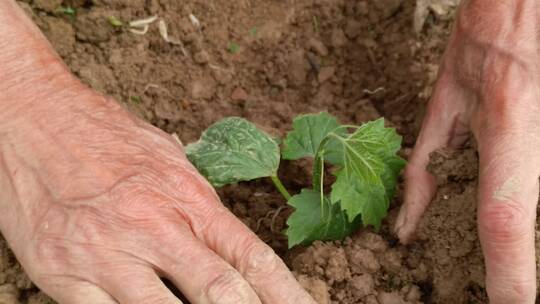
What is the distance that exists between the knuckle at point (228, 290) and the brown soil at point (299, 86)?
353 mm

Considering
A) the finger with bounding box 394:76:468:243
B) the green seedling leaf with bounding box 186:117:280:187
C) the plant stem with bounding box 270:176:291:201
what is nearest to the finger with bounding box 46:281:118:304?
the green seedling leaf with bounding box 186:117:280:187

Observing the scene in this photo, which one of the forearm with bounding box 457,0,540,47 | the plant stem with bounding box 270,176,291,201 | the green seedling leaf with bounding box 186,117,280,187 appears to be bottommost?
the plant stem with bounding box 270,176,291,201

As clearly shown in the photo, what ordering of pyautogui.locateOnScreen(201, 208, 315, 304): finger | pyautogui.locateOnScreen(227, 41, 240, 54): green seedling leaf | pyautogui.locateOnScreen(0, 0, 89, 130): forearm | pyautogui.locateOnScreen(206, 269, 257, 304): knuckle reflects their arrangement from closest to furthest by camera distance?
pyautogui.locateOnScreen(206, 269, 257, 304): knuckle, pyautogui.locateOnScreen(201, 208, 315, 304): finger, pyautogui.locateOnScreen(0, 0, 89, 130): forearm, pyautogui.locateOnScreen(227, 41, 240, 54): green seedling leaf

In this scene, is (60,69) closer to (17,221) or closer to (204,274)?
(17,221)

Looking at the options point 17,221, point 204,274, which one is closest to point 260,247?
point 204,274

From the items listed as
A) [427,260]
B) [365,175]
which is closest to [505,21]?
[365,175]

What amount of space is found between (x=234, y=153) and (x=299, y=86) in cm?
96

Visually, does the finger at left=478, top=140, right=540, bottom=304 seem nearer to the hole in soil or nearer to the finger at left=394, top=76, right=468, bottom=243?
the finger at left=394, top=76, right=468, bottom=243

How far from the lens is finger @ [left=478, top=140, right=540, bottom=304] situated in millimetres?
2244

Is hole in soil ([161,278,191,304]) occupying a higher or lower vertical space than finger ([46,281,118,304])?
lower

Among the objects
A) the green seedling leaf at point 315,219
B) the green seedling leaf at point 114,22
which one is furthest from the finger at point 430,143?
the green seedling leaf at point 114,22

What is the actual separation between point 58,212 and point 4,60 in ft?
2.13

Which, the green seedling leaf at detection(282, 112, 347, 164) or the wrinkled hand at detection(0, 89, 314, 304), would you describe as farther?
the green seedling leaf at detection(282, 112, 347, 164)

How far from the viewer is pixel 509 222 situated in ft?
7.36
